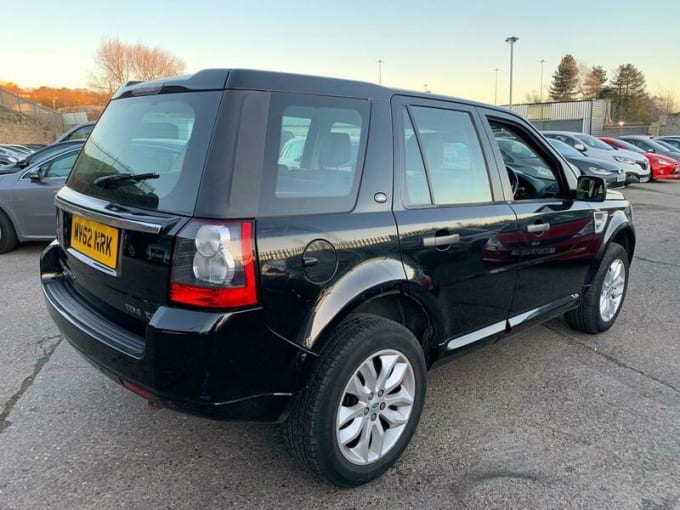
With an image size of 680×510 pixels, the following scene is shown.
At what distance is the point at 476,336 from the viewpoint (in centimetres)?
285

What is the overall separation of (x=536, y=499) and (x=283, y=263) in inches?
59.5

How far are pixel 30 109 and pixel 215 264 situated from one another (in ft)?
140

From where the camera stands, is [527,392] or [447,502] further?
[527,392]

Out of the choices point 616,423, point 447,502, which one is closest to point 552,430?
point 616,423

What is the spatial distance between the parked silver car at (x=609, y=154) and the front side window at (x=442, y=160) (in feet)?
45.6

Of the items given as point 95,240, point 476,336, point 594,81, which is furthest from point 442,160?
point 594,81

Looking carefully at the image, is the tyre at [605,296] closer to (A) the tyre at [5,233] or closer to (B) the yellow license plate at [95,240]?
(B) the yellow license plate at [95,240]

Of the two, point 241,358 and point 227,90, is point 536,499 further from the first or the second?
point 227,90

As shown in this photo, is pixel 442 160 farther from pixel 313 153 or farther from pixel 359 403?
pixel 359 403

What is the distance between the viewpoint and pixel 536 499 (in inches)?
86.9

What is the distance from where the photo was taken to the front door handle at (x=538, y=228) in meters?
3.06

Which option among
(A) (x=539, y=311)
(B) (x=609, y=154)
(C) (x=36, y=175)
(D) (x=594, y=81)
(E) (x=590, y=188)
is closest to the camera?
(A) (x=539, y=311)

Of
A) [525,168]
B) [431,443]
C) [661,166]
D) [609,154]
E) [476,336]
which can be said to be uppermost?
[609,154]

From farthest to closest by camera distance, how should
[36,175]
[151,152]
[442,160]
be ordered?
[36,175], [442,160], [151,152]
